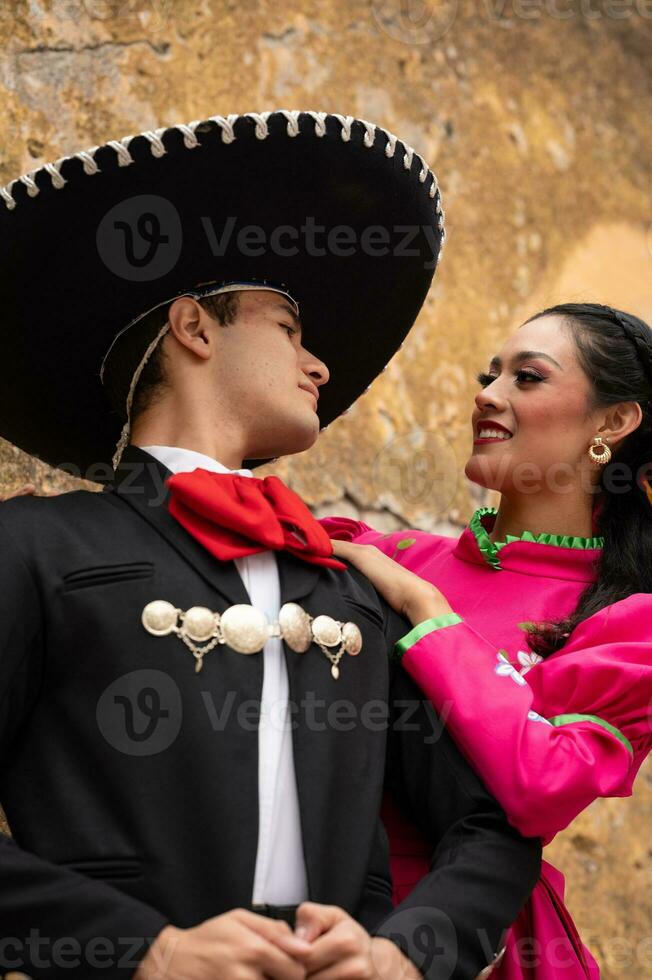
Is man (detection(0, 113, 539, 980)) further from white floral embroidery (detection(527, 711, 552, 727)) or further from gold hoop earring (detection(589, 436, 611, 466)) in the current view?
gold hoop earring (detection(589, 436, 611, 466))

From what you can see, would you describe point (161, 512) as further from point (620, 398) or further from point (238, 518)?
point (620, 398)

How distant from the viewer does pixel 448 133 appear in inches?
171

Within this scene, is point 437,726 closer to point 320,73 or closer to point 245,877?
point 245,877

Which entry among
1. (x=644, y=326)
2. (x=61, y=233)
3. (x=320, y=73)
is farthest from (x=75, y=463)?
(x=320, y=73)

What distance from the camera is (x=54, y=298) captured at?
2.17 m

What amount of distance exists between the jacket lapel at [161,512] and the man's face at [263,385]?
0.16 m

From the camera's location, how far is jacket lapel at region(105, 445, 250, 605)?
6.22 feet

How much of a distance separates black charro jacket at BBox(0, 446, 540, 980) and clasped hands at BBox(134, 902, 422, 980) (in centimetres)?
4

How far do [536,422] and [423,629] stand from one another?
0.65 metres

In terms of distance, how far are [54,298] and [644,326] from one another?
122 cm

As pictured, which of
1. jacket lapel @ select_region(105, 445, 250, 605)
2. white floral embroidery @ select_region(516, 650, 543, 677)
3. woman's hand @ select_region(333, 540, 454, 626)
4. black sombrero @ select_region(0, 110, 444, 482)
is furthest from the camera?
white floral embroidery @ select_region(516, 650, 543, 677)

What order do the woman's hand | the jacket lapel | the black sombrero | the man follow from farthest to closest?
the woman's hand, the black sombrero, the jacket lapel, the man

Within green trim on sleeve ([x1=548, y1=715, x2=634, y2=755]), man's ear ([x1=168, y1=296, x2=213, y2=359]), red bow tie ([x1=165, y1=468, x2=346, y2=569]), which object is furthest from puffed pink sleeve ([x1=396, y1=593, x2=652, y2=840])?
man's ear ([x1=168, y1=296, x2=213, y2=359])

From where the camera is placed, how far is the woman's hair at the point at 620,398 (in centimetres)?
256
